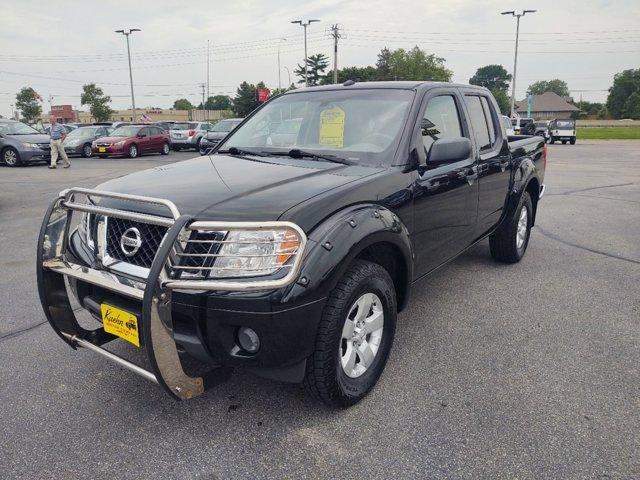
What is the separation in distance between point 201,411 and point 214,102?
14523 centimetres

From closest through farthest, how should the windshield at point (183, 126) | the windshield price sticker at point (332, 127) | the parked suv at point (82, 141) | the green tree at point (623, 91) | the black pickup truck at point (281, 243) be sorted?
the black pickup truck at point (281, 243)
the windshield price sticker at point (332, 127)
the parked suv at point (82, 141)
the windshield at point (183, 126)
the green tree at point (623, 91)

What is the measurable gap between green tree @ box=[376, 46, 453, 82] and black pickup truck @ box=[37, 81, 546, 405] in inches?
2994

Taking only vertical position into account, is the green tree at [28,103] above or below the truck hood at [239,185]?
above

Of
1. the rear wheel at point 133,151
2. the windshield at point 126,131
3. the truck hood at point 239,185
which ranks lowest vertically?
the rear wheel at point 133,151

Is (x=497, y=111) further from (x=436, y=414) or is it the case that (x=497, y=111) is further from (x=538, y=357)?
(x=436, y=414)

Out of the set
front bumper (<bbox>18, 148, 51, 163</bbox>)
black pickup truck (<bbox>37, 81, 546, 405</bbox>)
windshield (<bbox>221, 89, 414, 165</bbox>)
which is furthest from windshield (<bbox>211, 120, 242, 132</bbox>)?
black pickup truck (<bbox>37, 81, 546, 405</bbox>)

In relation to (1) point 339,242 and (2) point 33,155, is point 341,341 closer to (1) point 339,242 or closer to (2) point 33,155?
(1) point 339,242

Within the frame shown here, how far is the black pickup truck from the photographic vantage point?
89.4 inches

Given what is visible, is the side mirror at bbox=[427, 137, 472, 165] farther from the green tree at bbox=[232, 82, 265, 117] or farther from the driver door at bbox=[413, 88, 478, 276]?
the green tree at bbox=[232, 82, 265, 117]

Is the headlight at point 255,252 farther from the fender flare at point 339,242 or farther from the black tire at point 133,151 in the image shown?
the black tire at point 133,151

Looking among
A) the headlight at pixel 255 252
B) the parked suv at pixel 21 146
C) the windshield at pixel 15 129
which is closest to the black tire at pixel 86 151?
the windshield at pixel 15 129

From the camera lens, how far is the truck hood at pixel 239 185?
2.45 metres

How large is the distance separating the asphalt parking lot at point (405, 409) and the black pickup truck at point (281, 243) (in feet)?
0.97

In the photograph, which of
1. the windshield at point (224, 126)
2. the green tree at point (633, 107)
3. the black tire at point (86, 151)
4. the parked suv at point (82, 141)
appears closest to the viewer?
the parked suv at point (82, 141)
